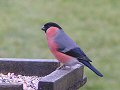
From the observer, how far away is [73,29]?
30.1 feet

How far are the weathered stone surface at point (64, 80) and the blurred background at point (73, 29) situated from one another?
3.17m

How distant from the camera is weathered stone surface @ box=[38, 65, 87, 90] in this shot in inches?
135

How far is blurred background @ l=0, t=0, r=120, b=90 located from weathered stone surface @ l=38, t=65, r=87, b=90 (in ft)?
10.4

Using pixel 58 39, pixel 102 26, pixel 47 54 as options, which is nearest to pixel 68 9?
pixel 102 26

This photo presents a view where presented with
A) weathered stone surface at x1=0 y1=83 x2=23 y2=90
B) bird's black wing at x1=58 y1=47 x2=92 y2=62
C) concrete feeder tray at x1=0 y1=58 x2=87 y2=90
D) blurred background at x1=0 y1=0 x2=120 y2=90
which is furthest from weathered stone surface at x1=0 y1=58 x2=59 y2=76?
blurred background at x1=0 y1=0 x2=120 y2=90

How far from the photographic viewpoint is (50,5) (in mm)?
10500

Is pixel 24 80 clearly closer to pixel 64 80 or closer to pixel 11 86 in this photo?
pixel 64 80

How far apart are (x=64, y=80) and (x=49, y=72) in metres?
0.55

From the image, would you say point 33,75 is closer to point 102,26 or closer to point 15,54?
point 15,54

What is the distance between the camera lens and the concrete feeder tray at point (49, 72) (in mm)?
3492

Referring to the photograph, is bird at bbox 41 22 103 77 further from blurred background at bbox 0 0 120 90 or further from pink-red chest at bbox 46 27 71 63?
blurred background at bbox 0 0 120 90

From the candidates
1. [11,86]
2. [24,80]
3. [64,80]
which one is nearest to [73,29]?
[24,80]

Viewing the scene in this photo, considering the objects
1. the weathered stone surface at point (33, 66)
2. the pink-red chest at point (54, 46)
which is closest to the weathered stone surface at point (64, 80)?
the pink-red chest at point (54, 46)

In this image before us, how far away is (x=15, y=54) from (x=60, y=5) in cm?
282
